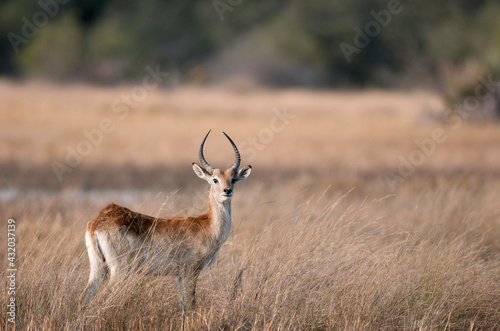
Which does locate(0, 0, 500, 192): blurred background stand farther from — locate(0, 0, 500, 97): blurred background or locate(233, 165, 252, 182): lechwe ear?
locate(233, 165, 252, 182): lechwe ear

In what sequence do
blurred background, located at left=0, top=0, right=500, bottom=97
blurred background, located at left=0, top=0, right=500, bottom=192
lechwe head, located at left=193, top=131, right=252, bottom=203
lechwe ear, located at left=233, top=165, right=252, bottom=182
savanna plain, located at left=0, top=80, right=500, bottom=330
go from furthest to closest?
blurred background, located at left=0, top=0, right=500, bottom=97 → blurred background, located at left=0, top=0, right=500, bottom=192 → lechwe ear, located at left=233, top=165, right=252, bottom=182 → lechwe head, located at left=193, top=131, right=252, bottom=203 → savanna plain, located at left=0, top=80, right=500, bottom=330

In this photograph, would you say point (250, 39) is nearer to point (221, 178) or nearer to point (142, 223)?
point (221, 178)

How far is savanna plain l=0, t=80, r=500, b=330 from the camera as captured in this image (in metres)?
5.20

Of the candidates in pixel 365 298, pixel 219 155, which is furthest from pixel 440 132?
pixel 365 298

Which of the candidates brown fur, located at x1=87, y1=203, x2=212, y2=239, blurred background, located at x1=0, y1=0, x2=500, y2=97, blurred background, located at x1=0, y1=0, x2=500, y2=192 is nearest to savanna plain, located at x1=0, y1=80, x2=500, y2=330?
blurred background, located at x1=0, y1=0, x2=500, y2=192

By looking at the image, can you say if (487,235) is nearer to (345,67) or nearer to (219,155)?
(219,155)

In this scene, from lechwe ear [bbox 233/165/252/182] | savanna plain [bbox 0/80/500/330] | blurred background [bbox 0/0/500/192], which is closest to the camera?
savanna plain [bbox 0/80/500/330]

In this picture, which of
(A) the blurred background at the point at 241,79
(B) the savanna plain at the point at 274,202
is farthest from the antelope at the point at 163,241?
(A) the blurred background at the point at 241,79

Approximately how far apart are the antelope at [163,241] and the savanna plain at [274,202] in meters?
0.18

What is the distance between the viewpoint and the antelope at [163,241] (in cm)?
523

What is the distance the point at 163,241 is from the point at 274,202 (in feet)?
11.2

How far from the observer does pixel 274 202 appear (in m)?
8.77

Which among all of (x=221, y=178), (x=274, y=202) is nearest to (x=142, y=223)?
(x=221, y=178)

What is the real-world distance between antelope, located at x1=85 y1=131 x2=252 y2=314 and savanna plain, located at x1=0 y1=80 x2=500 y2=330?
7.2 inches
